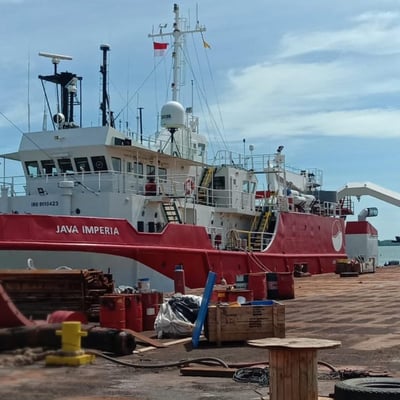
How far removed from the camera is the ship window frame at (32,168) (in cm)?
1853

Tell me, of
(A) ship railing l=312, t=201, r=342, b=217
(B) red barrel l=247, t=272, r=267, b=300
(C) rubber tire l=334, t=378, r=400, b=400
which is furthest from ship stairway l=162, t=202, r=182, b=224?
(C) rubber tire l=334, t=378, r=400, b=400

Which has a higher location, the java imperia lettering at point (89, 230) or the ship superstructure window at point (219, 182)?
the ship superstructure window at point (219, 182)

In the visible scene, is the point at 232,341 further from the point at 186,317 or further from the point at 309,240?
the point at 309,240

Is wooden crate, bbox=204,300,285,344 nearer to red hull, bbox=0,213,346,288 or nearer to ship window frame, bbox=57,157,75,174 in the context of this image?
red hull, bbox=0,213,346,288

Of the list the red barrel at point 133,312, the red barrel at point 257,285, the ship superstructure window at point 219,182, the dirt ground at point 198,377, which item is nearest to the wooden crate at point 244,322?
the dirt ground at point 198,377

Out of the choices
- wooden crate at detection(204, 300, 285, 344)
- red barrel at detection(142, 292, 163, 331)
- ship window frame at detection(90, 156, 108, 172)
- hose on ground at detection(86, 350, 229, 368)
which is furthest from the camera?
ship window frame at detection(90, 156, 108, 172)

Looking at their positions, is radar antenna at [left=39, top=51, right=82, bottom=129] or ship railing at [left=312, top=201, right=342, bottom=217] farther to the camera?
ship railing at [left=312, top=201, right=342, bottom=217]

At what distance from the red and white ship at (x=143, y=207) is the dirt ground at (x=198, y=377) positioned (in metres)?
4.41

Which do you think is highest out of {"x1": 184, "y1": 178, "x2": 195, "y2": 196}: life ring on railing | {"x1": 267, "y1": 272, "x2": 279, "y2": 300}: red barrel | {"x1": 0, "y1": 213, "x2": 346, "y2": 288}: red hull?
{"x1": 184, "y1": 178, "x2": 195, "y2": 196}: life ring on railing

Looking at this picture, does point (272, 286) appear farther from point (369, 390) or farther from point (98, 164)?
point (369, 390)

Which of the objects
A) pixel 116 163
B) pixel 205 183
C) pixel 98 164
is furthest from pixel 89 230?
pixel 205 183

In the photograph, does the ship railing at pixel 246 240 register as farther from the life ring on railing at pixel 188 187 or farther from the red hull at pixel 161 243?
the life ring on railing at pixel 188 187

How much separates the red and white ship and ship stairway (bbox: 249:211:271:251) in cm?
3

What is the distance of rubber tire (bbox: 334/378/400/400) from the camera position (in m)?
4.68
